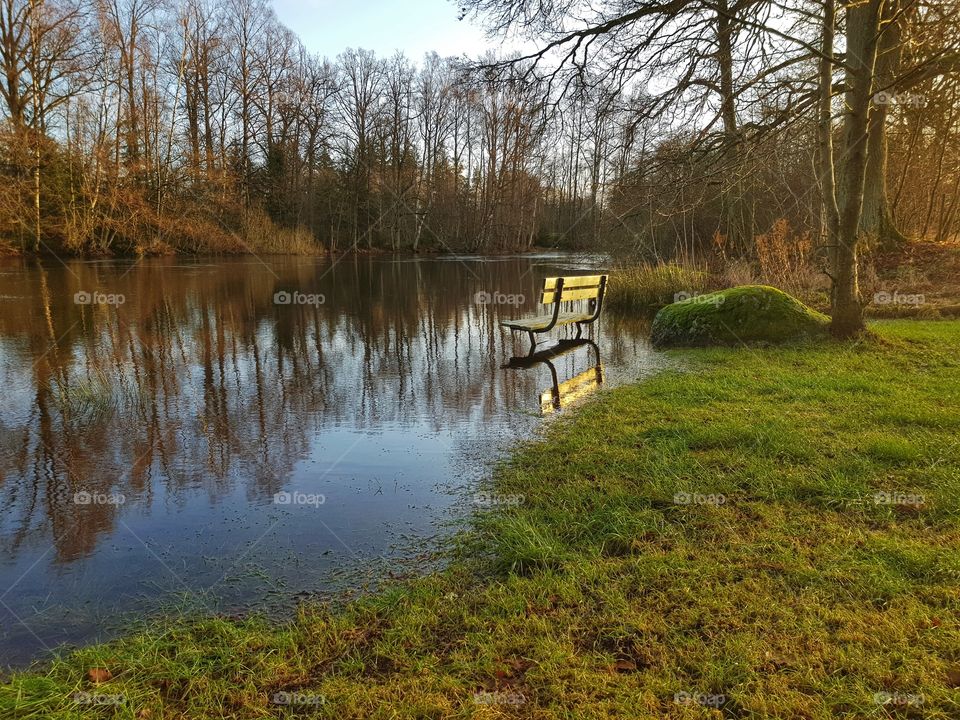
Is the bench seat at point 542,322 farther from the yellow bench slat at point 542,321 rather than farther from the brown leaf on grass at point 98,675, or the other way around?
→ the brown leaf on grass at point 98,675

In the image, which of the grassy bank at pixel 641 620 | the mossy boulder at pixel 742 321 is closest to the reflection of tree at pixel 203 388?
the mossy boulder at pixel 742 321

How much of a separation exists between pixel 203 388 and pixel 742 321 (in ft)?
26.1

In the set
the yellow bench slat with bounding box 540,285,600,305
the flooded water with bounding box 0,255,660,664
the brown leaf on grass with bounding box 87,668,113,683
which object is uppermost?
the yellow bench slat with bounding box 540,285,600,305

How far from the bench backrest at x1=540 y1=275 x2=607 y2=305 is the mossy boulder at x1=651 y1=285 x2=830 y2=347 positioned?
1.31 m

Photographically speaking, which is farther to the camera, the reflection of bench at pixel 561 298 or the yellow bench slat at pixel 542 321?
the yellow bench slat at pixel 542 321

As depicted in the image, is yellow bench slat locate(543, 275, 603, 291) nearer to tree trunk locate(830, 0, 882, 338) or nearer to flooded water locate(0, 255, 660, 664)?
flooded water locate(0, 255, 660, 664)

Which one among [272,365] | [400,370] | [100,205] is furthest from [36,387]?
[100,205]

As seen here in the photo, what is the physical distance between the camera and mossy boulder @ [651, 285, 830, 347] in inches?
363

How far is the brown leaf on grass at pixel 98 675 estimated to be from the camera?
7.81 ft

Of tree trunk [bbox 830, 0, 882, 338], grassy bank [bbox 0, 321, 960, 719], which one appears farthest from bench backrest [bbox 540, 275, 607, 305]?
grassy bank [bbox 0, 321, 960, 719]

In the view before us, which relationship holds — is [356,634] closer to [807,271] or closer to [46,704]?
[46,704]

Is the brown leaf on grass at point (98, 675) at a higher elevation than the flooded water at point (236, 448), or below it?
below

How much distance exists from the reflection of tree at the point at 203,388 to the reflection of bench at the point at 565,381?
28 centimetres

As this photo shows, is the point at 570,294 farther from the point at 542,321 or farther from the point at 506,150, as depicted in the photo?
the point at 506,150
